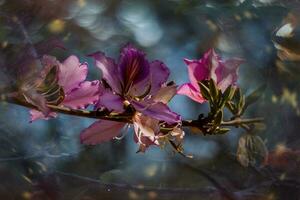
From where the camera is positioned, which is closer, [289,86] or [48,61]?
[48,61]

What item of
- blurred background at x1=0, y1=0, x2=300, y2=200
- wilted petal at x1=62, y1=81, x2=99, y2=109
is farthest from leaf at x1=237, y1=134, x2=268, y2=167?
wilted petal at x1=62, y1=81, x2=99, y2=109

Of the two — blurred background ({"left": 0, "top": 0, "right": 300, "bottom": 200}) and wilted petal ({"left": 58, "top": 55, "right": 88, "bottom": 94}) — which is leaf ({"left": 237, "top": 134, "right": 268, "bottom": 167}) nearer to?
blurred background ({"left": 0, "top": 0, "right": 300, "bottom": 200})

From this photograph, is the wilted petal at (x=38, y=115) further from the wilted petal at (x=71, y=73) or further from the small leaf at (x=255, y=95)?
the small leaf at (x=255, y=95)

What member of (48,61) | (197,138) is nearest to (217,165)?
(197,138)

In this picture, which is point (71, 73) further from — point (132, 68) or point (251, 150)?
point (251, 150)

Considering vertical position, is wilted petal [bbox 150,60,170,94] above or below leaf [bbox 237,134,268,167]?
above

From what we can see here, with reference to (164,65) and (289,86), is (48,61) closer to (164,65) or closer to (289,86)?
(164,65)

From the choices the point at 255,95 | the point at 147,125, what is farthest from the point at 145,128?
the point at 255,95
